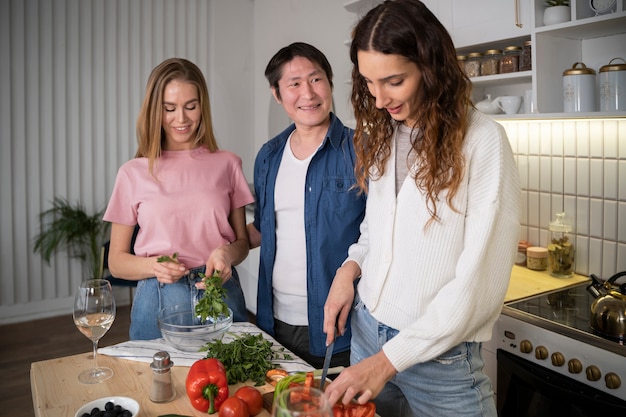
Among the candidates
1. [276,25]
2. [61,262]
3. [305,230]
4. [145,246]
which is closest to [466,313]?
[305,230]

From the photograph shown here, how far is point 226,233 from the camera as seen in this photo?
84.3 inches

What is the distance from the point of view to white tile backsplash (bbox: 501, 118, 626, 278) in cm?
250

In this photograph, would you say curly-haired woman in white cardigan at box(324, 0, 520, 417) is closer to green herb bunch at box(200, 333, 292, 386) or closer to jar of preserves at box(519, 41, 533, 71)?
green herb bunch at box(200, 333, 292, 386)

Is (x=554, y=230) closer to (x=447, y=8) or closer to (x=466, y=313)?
(x=447, y=8)

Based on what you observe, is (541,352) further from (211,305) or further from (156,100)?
(156,100)

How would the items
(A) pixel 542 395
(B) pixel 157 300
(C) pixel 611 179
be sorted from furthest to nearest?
(C) pixel 611 179 → (A) pixel 542 395 → (B) pixel 157 300

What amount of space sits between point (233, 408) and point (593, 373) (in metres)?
1.30

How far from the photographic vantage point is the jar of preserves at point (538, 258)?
2785 mm

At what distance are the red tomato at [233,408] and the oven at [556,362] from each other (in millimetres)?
1269

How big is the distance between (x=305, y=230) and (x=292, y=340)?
40 centimetres

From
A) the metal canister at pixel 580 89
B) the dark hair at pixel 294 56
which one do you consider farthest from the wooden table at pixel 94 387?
the metal canister at pixel 580 89

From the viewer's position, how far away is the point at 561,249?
8.72 ft

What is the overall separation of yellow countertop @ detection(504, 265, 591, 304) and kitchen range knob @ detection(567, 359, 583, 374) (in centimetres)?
38

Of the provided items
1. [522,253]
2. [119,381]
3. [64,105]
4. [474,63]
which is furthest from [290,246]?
[64,105]
